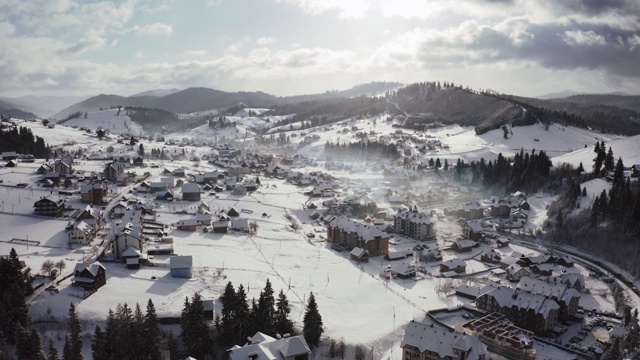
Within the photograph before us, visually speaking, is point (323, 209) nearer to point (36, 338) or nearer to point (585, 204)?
point (585, 204)

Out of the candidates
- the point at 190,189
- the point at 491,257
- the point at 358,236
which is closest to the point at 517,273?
the point at 491,257

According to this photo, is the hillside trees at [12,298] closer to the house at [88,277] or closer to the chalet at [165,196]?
the house at [88,277]

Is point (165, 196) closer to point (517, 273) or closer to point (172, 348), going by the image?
point (172, 348)

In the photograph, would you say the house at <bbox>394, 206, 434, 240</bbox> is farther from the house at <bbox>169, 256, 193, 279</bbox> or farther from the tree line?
the tree line

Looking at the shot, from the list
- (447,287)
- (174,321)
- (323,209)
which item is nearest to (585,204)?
(447,287)

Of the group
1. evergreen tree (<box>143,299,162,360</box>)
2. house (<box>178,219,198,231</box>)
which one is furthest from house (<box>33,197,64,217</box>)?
evergreen tree (<box>143,299,162,360</box>)

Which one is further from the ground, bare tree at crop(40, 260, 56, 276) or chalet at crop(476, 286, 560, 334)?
bare tree at crop(40, 260, 56, 276)
